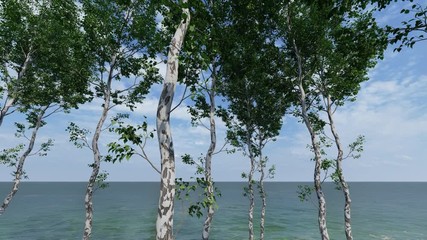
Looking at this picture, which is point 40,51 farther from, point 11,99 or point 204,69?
point 204,69

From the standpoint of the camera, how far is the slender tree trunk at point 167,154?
6523 millimetres

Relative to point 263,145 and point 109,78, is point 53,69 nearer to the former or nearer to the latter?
point 109,78

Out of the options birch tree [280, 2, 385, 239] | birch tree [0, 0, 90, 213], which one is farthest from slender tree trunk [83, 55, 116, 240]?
birch tree [280, 2, 385, 239]

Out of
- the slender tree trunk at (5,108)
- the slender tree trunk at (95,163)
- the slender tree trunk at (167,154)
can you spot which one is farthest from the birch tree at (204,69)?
the slender tree trunk at (5,108)

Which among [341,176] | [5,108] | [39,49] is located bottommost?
[341,176]

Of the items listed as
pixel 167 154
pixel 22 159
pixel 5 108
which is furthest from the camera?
pixel 22 159

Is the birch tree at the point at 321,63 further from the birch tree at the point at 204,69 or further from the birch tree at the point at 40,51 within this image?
the birch tree at the point at 40,51

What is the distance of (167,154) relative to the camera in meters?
6.78

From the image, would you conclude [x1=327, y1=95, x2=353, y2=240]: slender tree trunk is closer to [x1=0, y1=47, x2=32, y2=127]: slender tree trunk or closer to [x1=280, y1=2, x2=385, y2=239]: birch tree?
[x1=280, y1=2, x2=385, y2=239]: birch tree

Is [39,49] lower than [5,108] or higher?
higher

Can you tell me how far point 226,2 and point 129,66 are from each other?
8.84 metres

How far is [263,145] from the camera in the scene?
110 feet

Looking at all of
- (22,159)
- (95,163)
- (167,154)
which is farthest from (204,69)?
(22,159)

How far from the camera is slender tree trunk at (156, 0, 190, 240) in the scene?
21.4 ft
